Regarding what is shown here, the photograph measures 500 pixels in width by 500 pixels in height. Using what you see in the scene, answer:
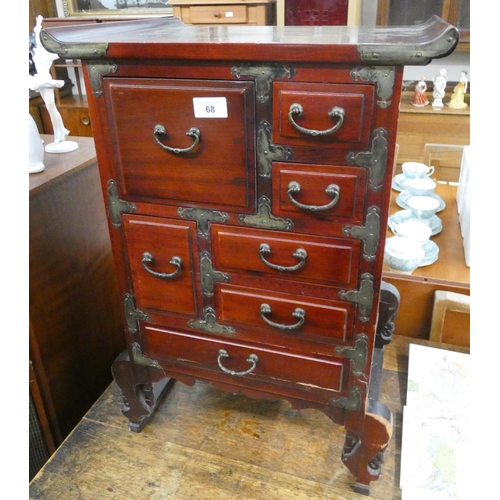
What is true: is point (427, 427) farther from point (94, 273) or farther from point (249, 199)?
point (94, 273)

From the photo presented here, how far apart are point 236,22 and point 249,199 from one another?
182 cm

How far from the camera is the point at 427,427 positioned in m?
1.01

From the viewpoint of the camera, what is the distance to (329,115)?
66cm

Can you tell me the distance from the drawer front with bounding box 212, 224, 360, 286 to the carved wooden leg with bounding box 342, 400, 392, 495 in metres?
0.27

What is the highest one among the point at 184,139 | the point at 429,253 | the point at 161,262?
the point at 184,139

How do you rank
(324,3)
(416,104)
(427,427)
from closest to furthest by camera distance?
(427,427) < (324,3) < (416,104)

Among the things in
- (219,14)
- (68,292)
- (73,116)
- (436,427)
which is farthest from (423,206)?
(73,116)

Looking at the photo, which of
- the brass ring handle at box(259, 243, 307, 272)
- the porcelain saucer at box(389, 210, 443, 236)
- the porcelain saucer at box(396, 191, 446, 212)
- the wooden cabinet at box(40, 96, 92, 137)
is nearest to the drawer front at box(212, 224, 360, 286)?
the brass ring handle at box(259, 243, 307, 272)

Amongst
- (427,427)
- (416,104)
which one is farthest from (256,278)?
(416,104)

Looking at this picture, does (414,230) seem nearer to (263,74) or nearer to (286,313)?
(286,313)

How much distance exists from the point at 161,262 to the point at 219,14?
5.94 feet

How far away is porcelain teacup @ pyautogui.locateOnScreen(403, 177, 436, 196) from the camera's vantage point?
160 centimetres

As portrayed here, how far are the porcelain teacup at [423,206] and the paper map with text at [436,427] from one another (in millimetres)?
473

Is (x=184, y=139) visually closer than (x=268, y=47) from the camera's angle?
No
